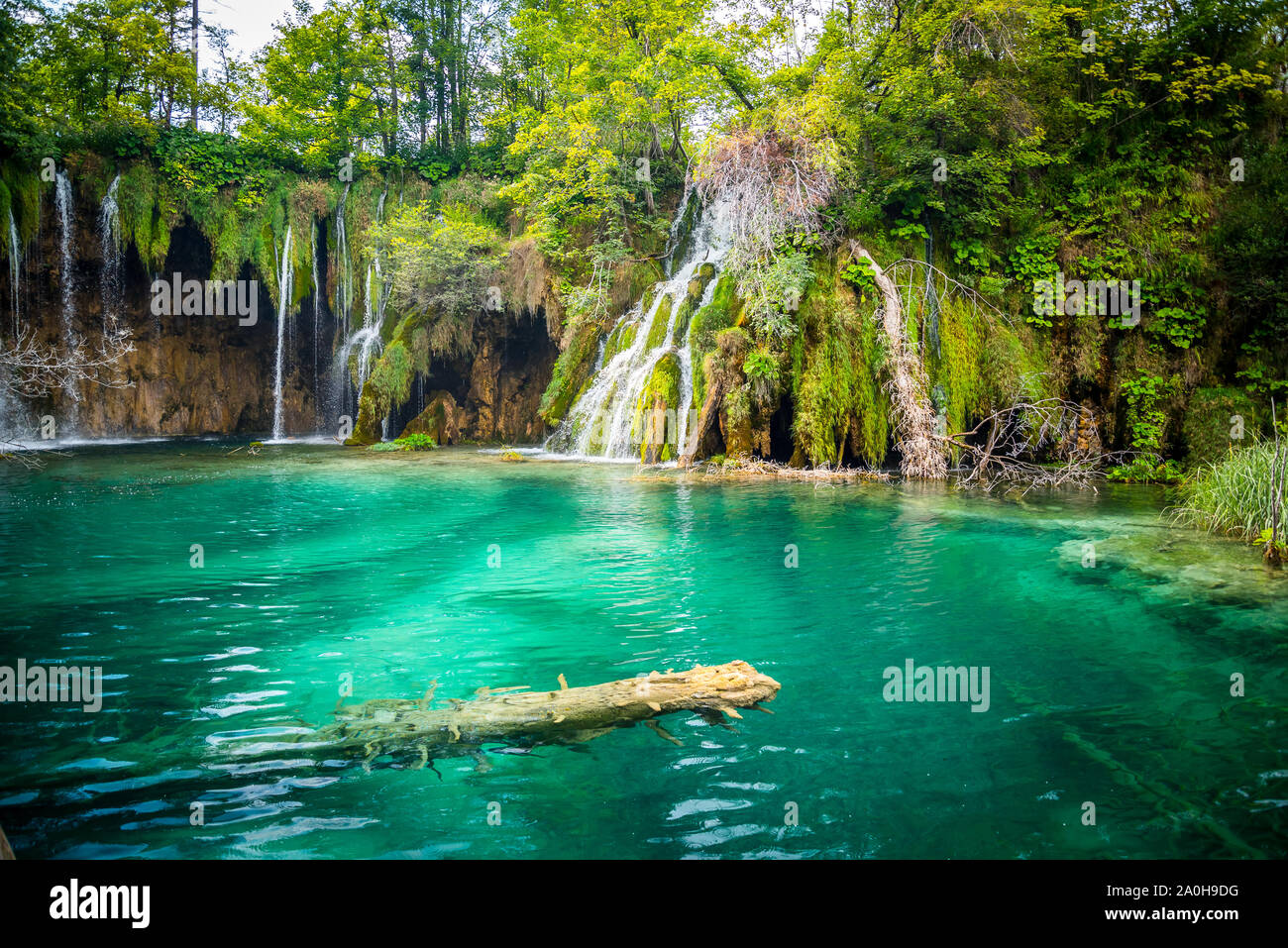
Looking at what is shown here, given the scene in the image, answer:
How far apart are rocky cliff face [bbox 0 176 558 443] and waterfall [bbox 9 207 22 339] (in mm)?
142

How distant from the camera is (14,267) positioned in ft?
69.8

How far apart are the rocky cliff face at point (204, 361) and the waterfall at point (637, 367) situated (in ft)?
17.4

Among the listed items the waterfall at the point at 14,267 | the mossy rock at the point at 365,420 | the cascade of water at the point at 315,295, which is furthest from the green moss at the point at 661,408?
the waterfall at the point at 14,267

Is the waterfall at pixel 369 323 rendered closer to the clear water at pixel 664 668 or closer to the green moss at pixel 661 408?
the green moss at pixel 661 408

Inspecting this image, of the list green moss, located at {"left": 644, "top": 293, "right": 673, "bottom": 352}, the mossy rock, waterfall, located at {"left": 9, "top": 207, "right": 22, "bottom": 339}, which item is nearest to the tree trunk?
waterfall, located at {"left": 9, "top": 207, "right": 22, "bottom": 339}

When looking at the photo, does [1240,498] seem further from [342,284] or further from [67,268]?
[67,268]

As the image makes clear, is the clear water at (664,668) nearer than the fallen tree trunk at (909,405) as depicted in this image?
Yes

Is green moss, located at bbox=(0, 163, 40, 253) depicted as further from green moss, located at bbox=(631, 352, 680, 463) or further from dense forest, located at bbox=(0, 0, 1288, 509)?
green moss, located at bbox=(631, 352, 680, 463)

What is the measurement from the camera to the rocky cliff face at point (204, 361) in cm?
2255

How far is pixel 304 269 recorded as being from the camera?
24938mm
